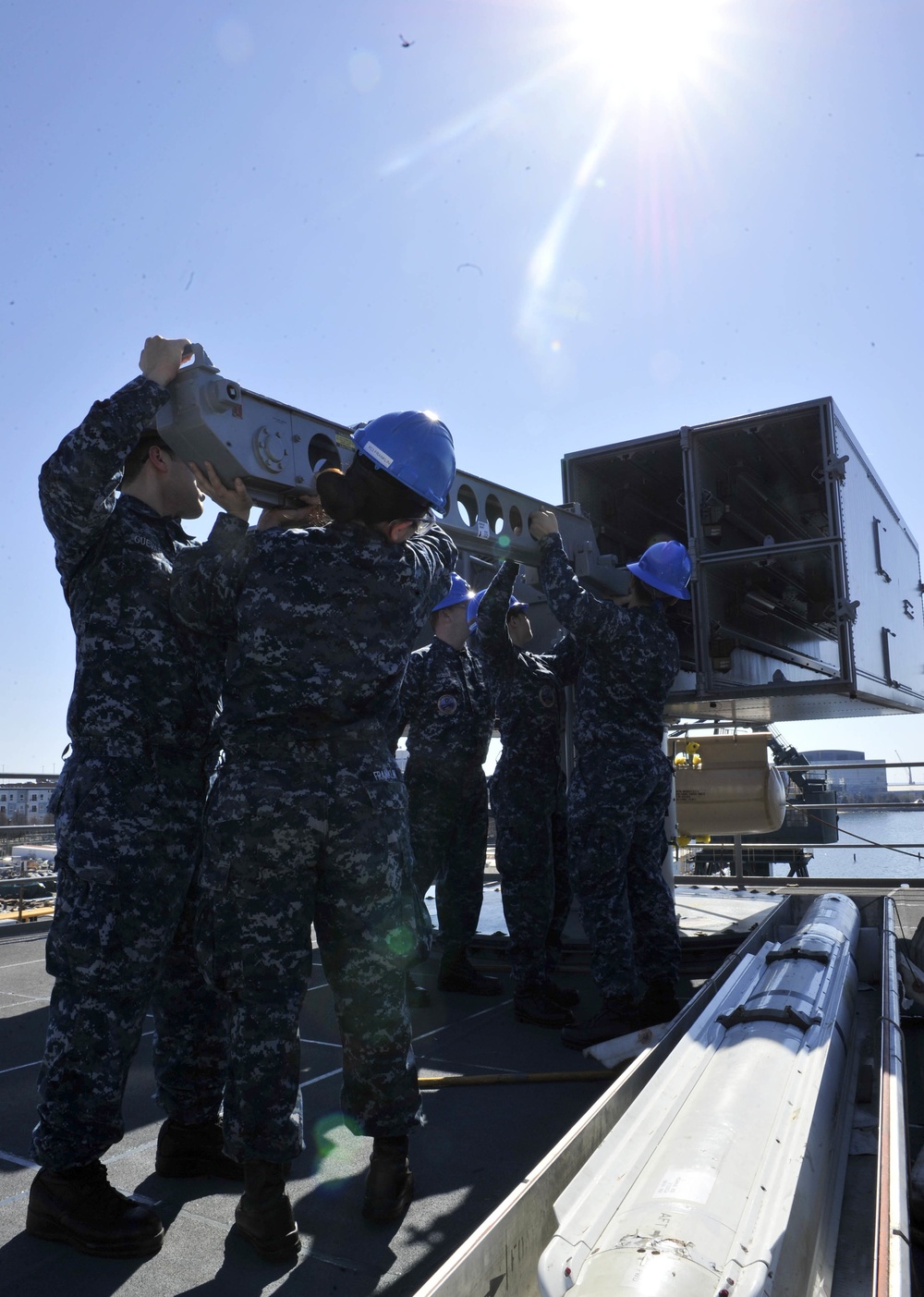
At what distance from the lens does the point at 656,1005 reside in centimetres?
372

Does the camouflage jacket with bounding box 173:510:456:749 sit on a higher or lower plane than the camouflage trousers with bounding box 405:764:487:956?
higher

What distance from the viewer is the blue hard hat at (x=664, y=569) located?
3.91 metres

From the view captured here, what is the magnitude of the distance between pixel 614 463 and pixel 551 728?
2.08 metres

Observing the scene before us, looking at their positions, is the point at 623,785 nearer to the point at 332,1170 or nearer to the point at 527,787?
the point at 527,787

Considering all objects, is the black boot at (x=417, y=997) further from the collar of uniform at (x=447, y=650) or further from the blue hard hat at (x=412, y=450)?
the blue hard hat at (x=412, y=450)

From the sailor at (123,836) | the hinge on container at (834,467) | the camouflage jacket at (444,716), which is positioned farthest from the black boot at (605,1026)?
the hinge on container at (834,467)

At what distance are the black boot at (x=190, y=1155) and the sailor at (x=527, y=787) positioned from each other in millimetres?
1770

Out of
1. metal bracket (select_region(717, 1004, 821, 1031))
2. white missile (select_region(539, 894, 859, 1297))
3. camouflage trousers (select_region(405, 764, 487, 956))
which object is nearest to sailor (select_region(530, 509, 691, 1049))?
camouflage trousers (select_region(405, 764, 487, 956))

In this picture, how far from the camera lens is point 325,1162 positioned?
239cm

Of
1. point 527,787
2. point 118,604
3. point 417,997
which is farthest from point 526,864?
point 118,604

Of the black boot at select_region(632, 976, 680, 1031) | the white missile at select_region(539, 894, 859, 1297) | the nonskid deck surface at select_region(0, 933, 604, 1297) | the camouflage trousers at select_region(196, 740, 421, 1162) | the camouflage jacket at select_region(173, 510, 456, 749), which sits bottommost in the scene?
the nonskid deck surface at select_region(0, 933, 604, 1297)

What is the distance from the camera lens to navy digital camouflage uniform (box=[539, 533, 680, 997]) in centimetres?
361

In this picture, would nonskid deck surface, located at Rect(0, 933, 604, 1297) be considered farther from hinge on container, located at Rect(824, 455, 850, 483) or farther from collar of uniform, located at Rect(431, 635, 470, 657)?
hinge on container, located at Rect(824, 455, 850, 483)

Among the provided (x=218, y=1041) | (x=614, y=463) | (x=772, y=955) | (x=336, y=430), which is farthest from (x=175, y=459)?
(x=614, y=463)
